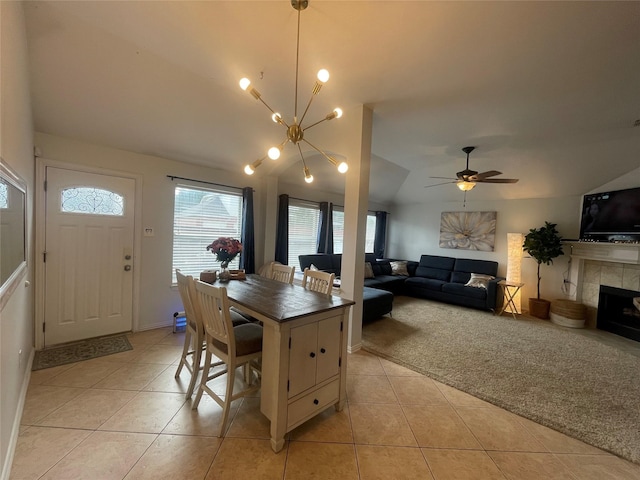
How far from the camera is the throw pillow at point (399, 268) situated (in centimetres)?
648

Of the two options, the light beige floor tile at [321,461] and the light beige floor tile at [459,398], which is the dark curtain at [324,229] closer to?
the light beige floor tile at [459,398]

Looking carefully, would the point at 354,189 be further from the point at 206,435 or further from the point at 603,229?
the point at 603,229

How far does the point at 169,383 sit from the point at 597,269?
6.55 meters

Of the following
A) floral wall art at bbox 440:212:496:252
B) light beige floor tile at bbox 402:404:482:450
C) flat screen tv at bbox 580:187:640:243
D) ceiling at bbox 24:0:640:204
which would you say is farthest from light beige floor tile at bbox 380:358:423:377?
floral wall art at bbox 440:212:496:252

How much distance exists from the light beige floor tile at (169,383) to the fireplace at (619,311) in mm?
5930

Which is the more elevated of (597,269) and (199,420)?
(597,269)

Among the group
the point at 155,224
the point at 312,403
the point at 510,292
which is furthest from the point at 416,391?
the point at 510,292

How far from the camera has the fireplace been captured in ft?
12.6

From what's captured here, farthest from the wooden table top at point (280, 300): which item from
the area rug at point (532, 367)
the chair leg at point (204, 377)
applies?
the area rug at point (532, 367)

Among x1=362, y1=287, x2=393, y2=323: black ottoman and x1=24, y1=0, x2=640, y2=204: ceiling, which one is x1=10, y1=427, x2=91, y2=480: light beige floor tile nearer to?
x1=24, y1=0, x2=640, y2=204: ceiling

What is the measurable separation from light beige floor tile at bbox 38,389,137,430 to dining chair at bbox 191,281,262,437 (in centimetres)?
61

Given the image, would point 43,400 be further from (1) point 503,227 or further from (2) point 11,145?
(1) point 503,227

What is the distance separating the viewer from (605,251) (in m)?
4.14

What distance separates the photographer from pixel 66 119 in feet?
8.82
